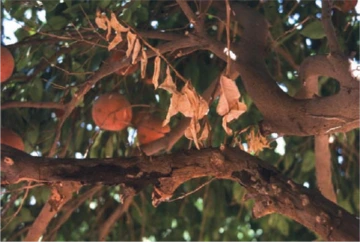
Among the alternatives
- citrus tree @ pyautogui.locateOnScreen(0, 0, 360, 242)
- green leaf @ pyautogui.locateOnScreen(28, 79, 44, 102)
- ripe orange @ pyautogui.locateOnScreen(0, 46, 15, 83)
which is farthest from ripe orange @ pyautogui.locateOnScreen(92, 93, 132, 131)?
ripe orange @ pyautogui.locateOnScreen(0, 46, 15, 83)

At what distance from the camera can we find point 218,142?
82.7 inches

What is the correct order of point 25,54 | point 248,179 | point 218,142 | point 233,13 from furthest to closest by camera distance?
point 218,142 → point 25,54 → point 233,13 → point 248,179

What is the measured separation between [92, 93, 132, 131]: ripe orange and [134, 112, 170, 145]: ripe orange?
5cm

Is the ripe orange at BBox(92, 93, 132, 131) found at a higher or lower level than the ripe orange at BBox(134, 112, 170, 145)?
higher

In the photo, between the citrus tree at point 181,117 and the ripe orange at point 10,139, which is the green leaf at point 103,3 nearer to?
the citrus tree at point 181,117

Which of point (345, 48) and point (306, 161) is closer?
point (345, 48)

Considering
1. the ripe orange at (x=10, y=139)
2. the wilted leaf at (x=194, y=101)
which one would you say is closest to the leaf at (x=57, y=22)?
the ripe orange at (x=10, y=139)

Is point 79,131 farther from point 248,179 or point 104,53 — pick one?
point 248,179

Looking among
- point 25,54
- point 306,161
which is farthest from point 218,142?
point 25,54

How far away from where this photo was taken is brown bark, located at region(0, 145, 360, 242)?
1294mm

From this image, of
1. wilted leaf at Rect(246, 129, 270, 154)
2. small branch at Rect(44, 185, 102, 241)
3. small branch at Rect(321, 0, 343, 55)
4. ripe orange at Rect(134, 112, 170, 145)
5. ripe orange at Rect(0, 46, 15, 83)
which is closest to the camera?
small branch at Rect(321, 0, 343, 55)

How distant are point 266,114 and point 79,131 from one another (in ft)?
2.80

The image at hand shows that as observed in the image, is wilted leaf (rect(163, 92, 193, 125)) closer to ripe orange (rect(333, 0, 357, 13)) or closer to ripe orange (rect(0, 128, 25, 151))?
ripe orange (rect(0, 128, 25, 151))

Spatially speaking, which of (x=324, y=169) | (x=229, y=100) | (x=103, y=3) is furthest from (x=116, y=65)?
(x=324, y=169)
